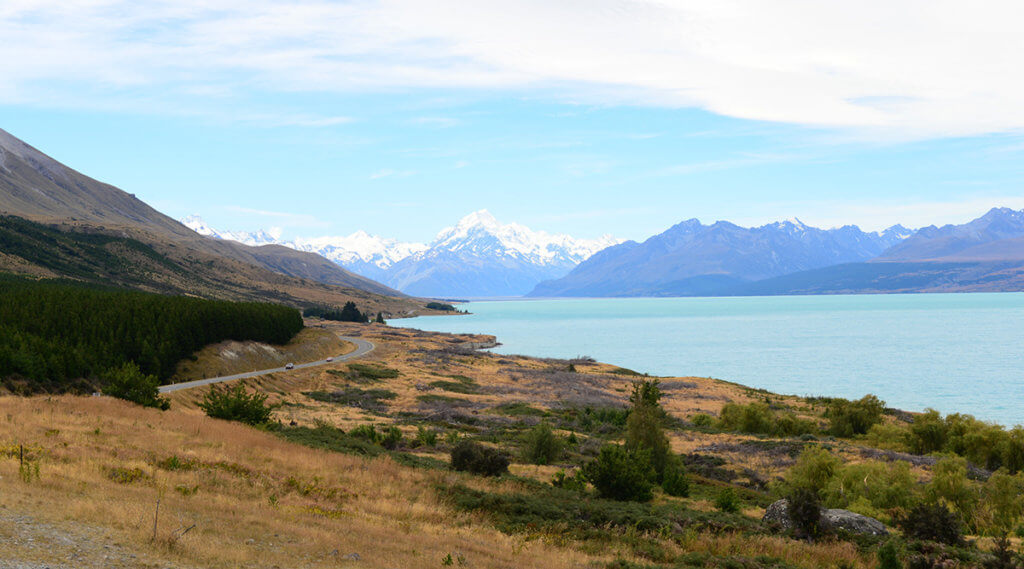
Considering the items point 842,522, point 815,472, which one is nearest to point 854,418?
point 815,472

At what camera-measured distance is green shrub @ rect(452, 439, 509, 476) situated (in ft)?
87.2

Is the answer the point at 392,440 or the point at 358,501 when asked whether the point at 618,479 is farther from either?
the point at 392,440

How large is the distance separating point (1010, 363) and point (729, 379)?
46.4 metres

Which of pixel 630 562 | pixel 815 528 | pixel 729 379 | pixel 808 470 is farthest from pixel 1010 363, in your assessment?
pixel 630 562

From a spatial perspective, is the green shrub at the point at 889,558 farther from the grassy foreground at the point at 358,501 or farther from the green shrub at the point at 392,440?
the green shrub at the point at 392,440

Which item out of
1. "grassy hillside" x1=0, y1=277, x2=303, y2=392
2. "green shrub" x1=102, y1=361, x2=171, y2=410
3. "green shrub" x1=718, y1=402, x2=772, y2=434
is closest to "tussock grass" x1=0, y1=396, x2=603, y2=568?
"green shrub" x1=102, y1=361, x2=171, y2=410

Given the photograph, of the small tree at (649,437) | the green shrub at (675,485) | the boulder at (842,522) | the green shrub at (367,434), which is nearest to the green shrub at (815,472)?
the green shrub at (675,485)

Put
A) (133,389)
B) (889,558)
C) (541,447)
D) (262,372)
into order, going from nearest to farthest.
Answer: (889,558)
(133,389)
(541,447)
(262,372)

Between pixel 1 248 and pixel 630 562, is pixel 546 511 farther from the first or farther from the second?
pixel 1 248

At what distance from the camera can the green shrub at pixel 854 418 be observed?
49000mm

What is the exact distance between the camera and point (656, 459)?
98.9ft

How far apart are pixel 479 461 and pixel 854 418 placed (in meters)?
35.5

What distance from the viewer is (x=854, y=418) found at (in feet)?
162

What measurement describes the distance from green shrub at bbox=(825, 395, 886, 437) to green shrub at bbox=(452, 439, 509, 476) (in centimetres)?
3332
